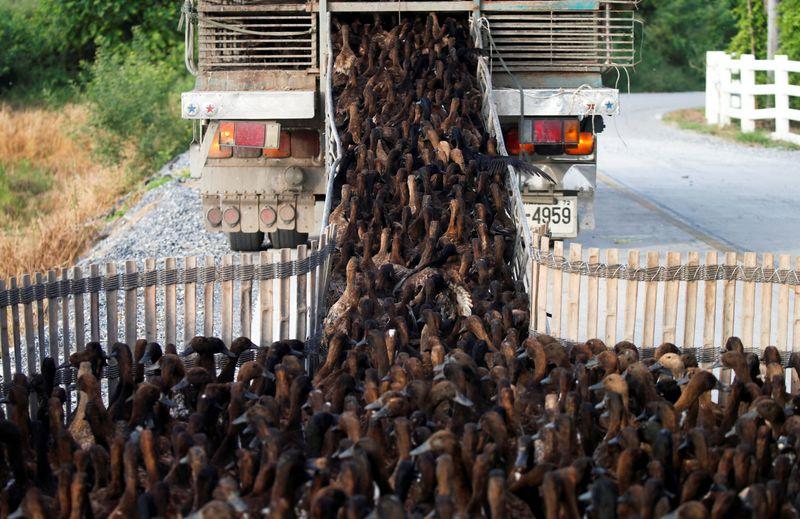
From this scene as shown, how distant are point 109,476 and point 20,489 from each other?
0.37 m

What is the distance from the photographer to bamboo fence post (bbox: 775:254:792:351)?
6.89 metres

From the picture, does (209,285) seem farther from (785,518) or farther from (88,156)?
(88,156)

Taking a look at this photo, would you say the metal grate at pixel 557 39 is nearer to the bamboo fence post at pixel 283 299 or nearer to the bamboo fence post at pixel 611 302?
the bamboo fence post at pixel 611 302

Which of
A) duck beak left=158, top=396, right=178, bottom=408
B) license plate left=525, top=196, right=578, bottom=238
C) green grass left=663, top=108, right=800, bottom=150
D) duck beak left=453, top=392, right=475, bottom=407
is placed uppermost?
green grass left=663, top=108, right=800, bottom=150

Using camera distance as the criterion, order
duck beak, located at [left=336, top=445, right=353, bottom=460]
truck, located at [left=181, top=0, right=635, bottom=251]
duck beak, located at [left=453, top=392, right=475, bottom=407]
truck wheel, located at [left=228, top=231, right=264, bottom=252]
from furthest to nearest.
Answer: truck wheel, located at [left=228, top=231, right=264, bottom=252] < truck, located at [left=181, top=0, right=635, bottom=251] < duck beak, located at [left=453, top=392, right=475, bottom=407] < duck beak, located at [left=336, top=445, right=353, bottom=460]

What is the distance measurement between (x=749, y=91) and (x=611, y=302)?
63.5 ft

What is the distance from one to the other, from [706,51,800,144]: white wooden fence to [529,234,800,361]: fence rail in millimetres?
17008

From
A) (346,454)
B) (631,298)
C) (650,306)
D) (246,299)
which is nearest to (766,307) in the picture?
(650,306)

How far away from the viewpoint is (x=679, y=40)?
43125mm

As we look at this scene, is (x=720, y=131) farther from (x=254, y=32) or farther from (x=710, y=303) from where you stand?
(x=710, y=303)

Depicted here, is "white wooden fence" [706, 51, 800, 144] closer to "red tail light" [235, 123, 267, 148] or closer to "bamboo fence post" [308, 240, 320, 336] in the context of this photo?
"red tail light" [235, 123, 267, 148]

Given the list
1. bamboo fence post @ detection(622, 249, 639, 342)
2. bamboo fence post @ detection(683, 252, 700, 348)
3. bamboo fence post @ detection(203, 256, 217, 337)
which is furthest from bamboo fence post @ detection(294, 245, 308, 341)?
bamboo fence post @ detection(683, 252, 700, 348)

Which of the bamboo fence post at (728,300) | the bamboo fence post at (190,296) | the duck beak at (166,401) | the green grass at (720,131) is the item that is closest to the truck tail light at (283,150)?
the bamboo fence post at (190,296)

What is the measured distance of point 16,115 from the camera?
24312mm
